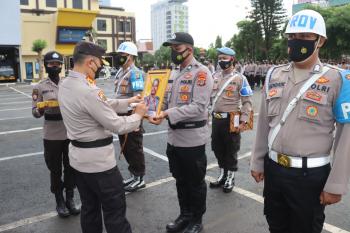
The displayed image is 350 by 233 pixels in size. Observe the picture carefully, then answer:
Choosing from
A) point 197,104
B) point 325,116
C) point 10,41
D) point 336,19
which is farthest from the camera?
point 10,41

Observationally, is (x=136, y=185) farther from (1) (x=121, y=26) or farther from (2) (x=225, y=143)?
(1) (x=121, y=26)

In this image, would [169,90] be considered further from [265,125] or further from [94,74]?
[265,125]

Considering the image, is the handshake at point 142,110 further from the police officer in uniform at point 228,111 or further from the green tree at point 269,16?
the green tree at point 269,16

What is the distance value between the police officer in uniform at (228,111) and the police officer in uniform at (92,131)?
7.58 feet

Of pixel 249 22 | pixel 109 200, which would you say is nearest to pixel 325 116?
pixel 109 200

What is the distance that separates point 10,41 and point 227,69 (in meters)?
34.6

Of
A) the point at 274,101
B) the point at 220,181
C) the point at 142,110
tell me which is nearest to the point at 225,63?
the point at 220,181

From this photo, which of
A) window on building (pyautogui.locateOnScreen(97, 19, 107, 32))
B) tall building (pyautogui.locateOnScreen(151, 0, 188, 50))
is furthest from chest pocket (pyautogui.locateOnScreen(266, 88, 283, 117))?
tall building (pyautogui.locateOnScreen(151, 0, 188, 50))

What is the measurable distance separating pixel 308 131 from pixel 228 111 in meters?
2.69

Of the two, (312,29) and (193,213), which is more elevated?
(312,29)

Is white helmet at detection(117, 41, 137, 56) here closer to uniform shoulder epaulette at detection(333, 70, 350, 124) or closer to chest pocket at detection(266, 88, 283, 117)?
chest pocket at detection(266, 88, 283, 117)

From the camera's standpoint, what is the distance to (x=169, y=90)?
416 centimetres

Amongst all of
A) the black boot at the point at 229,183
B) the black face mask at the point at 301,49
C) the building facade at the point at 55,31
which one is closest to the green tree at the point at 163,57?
the building facade at the point at 55,31

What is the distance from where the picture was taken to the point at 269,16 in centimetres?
4972
